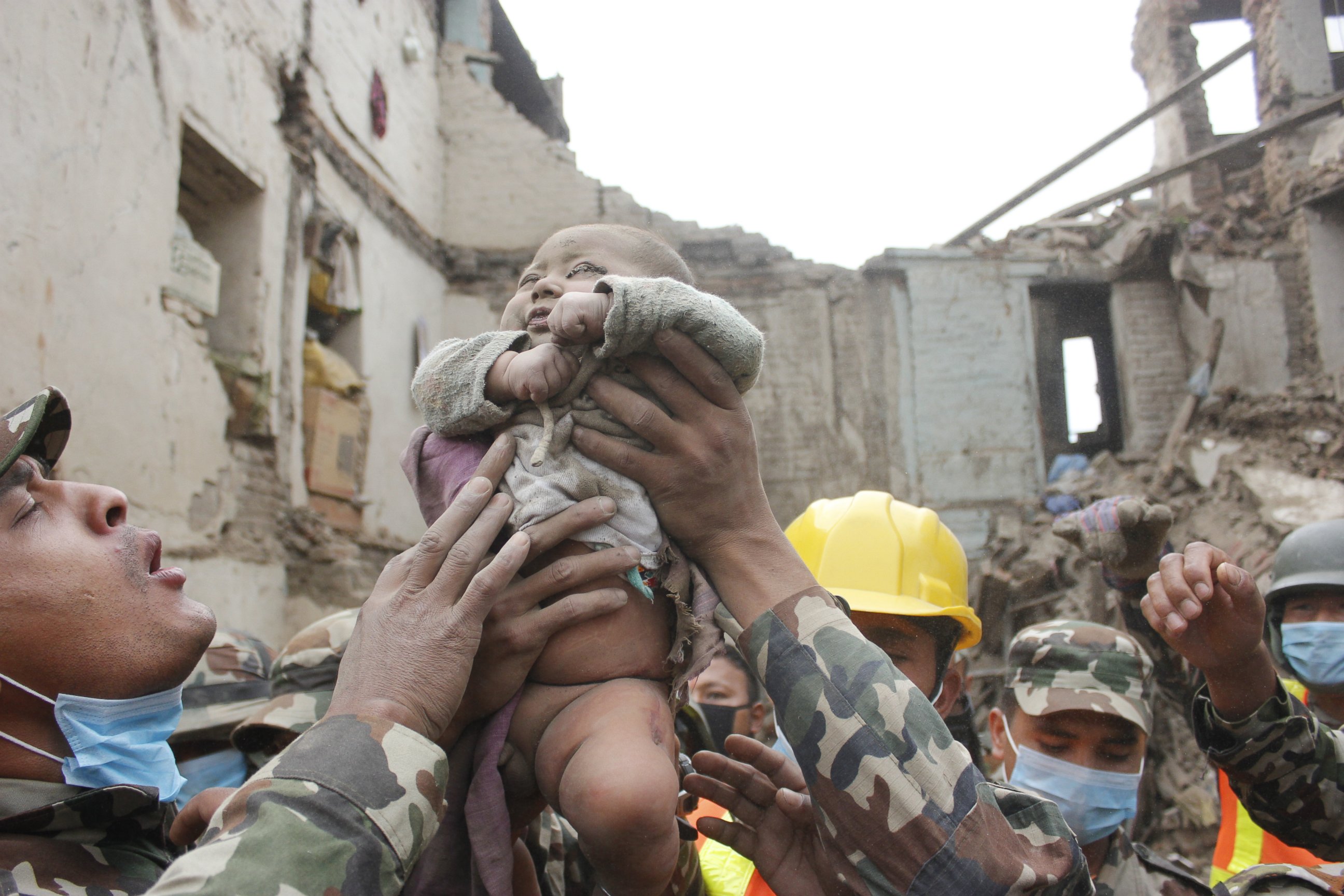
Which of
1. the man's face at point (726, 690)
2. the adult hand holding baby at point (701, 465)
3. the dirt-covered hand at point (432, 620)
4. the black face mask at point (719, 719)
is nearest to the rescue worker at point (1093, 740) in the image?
the black face mask at point (719, 719)

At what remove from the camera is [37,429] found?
4.94 feet

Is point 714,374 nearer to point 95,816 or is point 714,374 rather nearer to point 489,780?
point 489,780

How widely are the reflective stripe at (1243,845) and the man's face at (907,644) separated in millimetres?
1763

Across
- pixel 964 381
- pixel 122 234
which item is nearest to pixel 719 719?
pixel 122 234

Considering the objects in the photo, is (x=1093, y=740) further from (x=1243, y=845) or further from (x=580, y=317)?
(x=580, y=317)

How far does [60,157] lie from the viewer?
448cm

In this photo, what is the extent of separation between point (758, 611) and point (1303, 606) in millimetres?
2809

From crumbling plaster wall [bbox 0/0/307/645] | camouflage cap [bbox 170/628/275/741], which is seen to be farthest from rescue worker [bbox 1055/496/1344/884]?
crumbling plaster wall [bbox 0/0/307/645]

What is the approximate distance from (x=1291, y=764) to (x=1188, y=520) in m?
7.12

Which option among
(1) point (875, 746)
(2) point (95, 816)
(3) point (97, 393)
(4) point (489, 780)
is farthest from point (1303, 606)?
(3) point (97, 393)

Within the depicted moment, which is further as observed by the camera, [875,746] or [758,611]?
[758,611]

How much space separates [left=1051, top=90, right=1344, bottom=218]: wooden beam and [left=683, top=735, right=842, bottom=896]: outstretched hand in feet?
37.2

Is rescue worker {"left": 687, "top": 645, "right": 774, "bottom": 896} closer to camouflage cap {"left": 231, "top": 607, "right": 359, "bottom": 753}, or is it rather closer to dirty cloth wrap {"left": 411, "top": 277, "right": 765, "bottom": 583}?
camouflage cap {"left": 231, "top": 607, "right": 359, "bottom": 753}

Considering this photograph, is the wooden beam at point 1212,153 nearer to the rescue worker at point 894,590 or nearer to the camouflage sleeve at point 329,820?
the rescue worker at point 894,590
